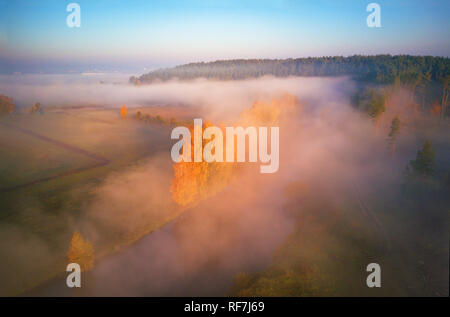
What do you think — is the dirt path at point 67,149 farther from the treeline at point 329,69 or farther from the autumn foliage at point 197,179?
the treeline at point 329,69

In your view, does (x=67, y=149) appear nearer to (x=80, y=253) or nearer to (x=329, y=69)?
(x=80, y=253)

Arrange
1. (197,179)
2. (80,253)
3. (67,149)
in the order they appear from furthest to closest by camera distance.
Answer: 1. (67,149)
2. (197,179)
3. (80,253)

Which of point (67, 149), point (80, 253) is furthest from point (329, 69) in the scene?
point (80, 253)

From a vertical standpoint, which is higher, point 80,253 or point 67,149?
point 67,149

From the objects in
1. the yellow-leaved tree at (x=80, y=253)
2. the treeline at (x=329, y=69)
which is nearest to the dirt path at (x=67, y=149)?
the yellow-leaved tree at (x=80, y=253)

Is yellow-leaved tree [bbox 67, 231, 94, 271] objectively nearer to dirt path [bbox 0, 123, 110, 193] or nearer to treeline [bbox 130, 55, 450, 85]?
dirt path [bbox 0, 123, 110, 193]

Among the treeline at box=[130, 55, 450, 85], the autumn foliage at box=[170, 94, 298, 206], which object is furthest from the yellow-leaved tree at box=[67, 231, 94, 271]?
the treeline at box=[130, 55, 450, 85]
